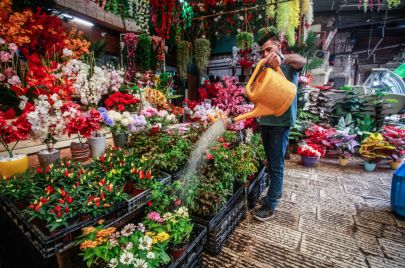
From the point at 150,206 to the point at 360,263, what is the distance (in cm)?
185

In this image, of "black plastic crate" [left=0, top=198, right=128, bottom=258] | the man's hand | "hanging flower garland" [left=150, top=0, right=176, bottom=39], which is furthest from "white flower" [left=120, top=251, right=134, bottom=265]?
"hanging flower garland" [left=150, top=0, right=176, bottom=39]

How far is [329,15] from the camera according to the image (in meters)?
9.04

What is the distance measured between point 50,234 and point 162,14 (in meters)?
5.24

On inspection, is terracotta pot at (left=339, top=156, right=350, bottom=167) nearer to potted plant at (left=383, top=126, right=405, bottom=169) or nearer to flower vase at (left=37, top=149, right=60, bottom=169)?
potted plant at (left=383, top=126, right=405, bottom=169)

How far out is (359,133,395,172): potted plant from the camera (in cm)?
384

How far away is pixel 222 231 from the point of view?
1851 millimetres

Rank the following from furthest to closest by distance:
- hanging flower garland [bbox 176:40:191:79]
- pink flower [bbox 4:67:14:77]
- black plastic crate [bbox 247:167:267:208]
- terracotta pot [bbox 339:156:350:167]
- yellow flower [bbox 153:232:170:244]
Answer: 1. hanging flower garland [bbox 176:40:191:79]
2. terracotta pot [bbox 339:156:350:167]
3. black plastic crate [bbox 247:167:267:208]
4. pink flower [bbox 4:67:14:77]
5. yellow flower [bbox 153:232:170:244]

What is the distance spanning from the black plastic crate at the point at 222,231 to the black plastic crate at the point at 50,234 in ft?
2.86

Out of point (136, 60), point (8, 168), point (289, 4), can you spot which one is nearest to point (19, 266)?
point (8, 168)

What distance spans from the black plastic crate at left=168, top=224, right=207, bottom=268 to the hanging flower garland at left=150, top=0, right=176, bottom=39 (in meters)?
4.76

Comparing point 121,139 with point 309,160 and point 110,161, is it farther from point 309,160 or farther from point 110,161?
point 309,160

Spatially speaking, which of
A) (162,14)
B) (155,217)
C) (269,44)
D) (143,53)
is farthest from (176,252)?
(162,14)

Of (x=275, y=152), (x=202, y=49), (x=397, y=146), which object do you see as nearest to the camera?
(x=275, y=152)

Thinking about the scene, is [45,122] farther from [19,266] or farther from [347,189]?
[347,189]
